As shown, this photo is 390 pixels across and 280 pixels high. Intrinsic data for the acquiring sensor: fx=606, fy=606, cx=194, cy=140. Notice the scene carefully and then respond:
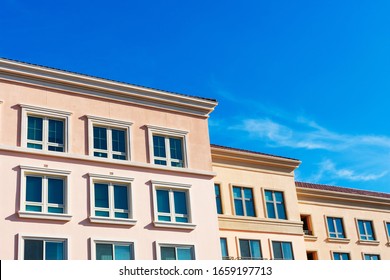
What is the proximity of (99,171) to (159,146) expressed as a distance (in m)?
2.91

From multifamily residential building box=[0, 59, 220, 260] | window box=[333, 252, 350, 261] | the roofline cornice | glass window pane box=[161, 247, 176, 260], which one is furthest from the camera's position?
window box=[333, 252, 350, 261]

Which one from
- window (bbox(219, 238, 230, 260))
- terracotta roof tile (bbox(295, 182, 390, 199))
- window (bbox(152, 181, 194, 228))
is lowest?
window (bbox(219, 238, 230, 260))

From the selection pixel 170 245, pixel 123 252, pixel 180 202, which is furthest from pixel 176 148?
pixel 123 252

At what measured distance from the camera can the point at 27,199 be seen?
66.0 ft

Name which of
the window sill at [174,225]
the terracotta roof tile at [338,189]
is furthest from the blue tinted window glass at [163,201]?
the terracotta roof tile at [338,189]

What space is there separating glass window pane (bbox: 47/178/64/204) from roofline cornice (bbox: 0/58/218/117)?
3.59 metres

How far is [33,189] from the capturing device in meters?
20.4

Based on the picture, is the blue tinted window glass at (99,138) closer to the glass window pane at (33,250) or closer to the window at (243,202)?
the glass window pane at (33,250)

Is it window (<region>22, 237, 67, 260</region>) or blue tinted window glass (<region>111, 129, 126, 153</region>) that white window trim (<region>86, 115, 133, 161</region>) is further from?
window (<region>22, 237, 67, 260</region>)

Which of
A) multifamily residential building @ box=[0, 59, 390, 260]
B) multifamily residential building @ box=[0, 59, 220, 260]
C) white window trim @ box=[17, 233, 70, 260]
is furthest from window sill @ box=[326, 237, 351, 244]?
white window trim @ box=[17, 233, 70, 260]

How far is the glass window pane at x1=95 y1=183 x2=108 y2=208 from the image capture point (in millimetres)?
21359
